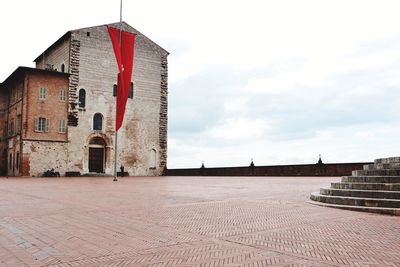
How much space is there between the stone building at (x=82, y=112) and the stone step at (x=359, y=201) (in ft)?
96.2

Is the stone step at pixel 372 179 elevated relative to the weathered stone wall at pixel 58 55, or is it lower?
lower

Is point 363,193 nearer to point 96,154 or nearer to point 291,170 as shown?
point 291,170

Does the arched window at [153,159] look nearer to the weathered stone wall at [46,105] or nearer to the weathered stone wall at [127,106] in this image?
the weathered stone wall at [127,106]

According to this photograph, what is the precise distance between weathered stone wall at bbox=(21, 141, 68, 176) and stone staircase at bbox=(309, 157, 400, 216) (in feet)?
93.9

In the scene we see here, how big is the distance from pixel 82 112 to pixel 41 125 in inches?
156

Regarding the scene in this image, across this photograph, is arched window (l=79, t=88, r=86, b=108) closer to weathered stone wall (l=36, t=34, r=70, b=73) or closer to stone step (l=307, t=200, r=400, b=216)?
weathered stone wall (l=36, t=34, r=70, b=73)

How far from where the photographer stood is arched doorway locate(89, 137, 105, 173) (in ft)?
125

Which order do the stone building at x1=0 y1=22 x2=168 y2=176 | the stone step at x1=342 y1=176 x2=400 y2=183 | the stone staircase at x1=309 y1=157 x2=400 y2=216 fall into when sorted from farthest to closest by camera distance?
the stone building at x1=0 y1=22 x2=168 y2=176 → the stone step at x1=342 y1=176 x2=400 y2=183 → the stone staircase at x1=309 y1=157 x2=400 y2=216

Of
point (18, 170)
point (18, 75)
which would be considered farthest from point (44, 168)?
point (18, 75)

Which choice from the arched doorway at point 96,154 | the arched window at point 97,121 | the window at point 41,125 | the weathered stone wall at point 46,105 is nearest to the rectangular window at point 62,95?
the weathered stone wall at point 46,105

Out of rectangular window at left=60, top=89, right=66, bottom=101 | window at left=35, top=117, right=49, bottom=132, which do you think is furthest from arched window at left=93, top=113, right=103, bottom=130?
window at left=35, top=117, right=49, bottom=132

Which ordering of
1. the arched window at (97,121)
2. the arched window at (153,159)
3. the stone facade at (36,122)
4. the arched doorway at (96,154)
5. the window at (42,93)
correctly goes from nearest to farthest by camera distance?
the stone facade at (36,122), the window at (42,93), the arched doorway at (96,154), the arched window at (97,121), the arched window at (153,159)

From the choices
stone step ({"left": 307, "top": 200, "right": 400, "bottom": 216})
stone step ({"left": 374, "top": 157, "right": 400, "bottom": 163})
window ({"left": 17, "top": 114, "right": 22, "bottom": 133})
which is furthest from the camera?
window ({"left": 17, "top": 114, "right": 22, "bottom": 133})

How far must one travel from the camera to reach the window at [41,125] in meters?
35.0
